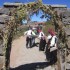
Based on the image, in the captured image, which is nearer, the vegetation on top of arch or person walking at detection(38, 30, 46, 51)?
the vegetation on top of arch

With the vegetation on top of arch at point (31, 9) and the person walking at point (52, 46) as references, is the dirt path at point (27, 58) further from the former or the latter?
the vegetation on top of arch at point (31, 9)

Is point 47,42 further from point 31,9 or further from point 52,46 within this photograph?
point 31,9

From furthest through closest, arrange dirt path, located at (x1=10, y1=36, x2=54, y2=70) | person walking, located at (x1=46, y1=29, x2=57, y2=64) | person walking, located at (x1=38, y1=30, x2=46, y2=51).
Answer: person walking, located at (x1=38, y1=30, x2=46, y2=51) → dirt path, located at (x1=10, y1=36, x2=54, y2=70) → person walking, located at (x1=46, y1=29, x2=57, y2=64)

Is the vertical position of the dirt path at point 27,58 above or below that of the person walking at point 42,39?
below

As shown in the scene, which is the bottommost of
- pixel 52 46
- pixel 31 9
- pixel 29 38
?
pixel 52 46

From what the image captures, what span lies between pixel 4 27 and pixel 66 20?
5.88ft

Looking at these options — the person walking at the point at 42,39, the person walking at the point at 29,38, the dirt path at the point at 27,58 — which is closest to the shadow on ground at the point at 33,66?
the dirt path at the point at 27,58

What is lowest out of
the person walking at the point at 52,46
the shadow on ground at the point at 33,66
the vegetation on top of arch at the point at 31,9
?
the shadow on ground at the point at 33,66

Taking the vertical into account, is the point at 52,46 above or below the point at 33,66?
above

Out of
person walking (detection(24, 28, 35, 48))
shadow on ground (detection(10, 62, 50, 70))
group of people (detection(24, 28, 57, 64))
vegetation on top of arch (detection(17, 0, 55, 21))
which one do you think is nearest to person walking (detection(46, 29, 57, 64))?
group of people (detection(24, 28, 57, 64))

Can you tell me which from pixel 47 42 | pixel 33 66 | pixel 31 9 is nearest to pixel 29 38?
pixel 47 42

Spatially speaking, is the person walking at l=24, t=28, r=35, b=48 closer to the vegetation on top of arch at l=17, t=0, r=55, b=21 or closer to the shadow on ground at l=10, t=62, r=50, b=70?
the shadow on ground at l=10, t=62, r=50, b=70

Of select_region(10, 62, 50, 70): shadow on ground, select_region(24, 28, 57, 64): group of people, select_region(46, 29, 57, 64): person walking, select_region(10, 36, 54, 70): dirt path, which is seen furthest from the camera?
select_region(10, 36, 54, 70): dirt path

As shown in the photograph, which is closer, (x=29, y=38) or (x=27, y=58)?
(x=27, y=58)
